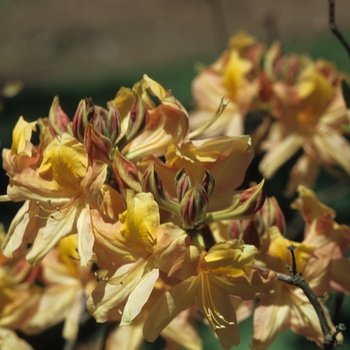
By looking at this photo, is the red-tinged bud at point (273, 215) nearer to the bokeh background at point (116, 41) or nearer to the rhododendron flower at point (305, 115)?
the rhododendron flower at point (305, 115)

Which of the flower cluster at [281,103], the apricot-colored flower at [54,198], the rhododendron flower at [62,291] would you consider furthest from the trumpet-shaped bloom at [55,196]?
the flower cluster at [281,103]

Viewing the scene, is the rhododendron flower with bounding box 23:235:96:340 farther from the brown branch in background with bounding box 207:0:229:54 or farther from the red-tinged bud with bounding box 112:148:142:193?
the brown branch in background with bounding box 207:0:229:54

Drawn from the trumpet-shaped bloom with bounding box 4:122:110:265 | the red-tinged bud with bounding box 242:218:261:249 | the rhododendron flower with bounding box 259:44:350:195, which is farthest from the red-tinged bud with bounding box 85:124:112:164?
the rhododendron flower with bounding box 259:44:350:195

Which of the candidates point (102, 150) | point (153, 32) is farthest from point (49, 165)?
point (153, 32)

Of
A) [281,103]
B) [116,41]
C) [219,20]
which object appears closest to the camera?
[281,103]

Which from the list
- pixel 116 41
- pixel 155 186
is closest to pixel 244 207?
pixel 155 186

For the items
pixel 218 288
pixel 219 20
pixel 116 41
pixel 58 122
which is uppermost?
pixel 58 122

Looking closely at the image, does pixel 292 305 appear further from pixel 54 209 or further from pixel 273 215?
pixel 54 209
